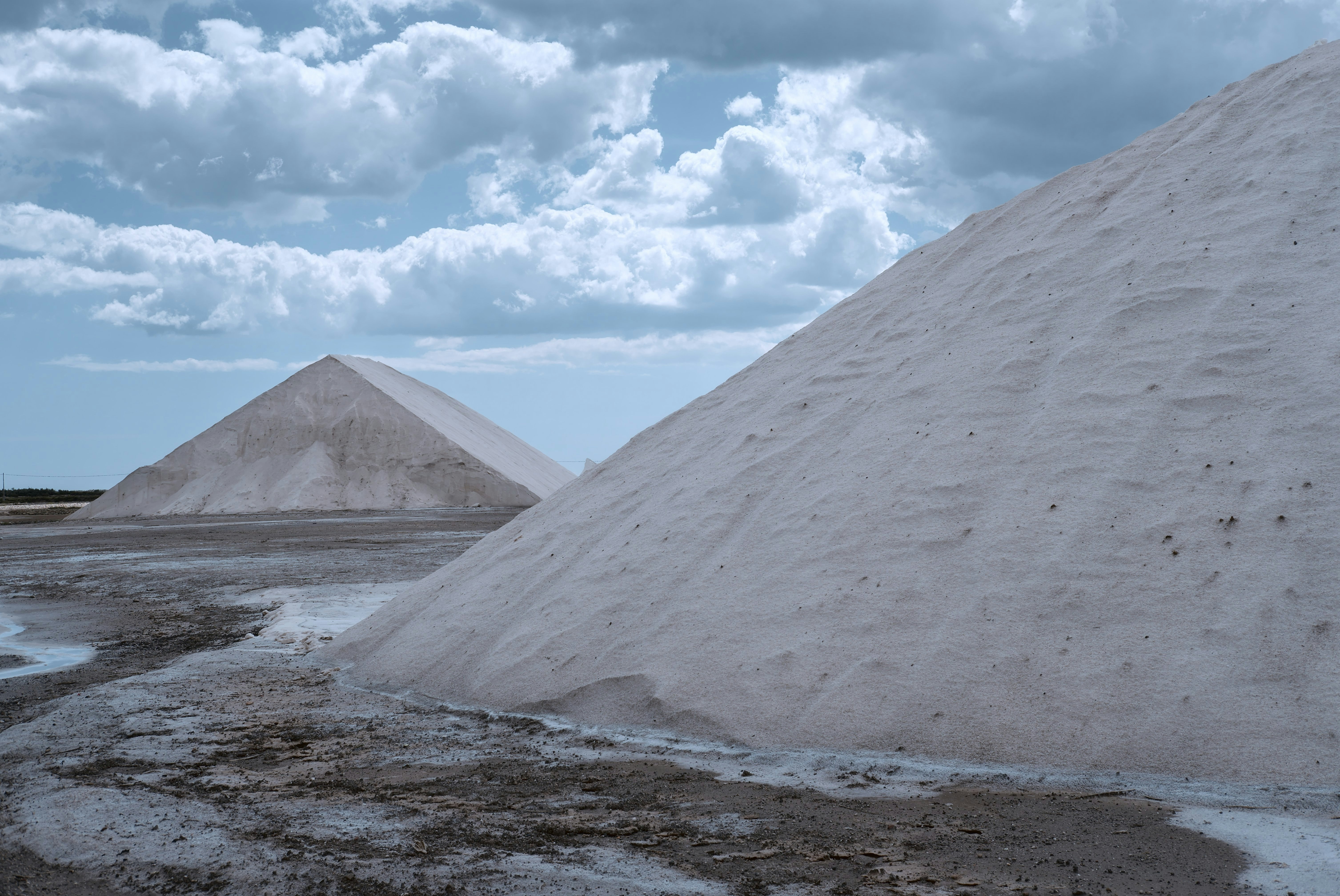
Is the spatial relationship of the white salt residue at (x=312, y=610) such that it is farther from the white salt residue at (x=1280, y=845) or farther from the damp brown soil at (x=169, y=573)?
the white salt residue at (x=1280, y=845)

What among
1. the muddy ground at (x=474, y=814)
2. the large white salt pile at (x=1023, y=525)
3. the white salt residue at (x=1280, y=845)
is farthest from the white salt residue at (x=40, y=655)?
the white salt residue at (x=1280, y=845)

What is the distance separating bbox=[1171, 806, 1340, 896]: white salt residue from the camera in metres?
2.84

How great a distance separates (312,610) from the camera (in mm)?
9430

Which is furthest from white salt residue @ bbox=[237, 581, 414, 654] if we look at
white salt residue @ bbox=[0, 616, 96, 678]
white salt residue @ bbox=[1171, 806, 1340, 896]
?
white salt residue @ bbox=[1171, 806, 1340, 896]

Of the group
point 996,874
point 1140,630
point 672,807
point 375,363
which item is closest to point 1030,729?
point 1140,630

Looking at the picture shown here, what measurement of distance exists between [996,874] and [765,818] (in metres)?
0.85

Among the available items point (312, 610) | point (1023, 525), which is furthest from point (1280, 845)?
point (312, 610)

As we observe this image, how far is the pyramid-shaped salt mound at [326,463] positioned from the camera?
31016mm

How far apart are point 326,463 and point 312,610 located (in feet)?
78.3

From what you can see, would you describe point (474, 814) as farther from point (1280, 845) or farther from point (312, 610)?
point (312, 610)

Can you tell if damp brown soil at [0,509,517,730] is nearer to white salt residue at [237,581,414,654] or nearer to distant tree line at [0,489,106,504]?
white salt residue at [237,581,414,654]

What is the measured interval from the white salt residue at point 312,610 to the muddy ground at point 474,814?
5.54ft

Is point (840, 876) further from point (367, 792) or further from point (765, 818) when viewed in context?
point (367, 792)

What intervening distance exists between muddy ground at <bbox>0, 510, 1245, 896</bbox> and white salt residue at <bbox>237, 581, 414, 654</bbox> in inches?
66.5
